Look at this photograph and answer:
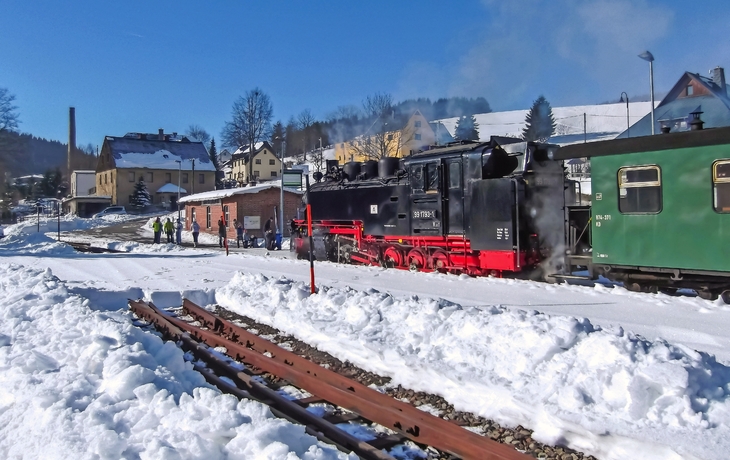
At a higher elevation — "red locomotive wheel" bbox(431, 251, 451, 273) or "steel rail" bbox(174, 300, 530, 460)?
"red locomotive wheel" bbox(431, 251, 451, 273)

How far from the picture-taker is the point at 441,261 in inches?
556

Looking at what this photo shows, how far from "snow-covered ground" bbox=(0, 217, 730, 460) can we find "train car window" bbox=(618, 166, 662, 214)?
1592 millimetres

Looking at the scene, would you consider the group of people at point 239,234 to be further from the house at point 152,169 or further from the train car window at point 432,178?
the house at point 152,169

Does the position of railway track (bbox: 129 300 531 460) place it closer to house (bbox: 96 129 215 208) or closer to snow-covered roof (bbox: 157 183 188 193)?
house (bbox: 96 129 215 208)

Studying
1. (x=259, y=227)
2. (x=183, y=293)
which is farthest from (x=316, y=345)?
(x=259, y=227)

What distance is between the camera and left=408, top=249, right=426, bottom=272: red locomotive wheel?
14648 millimetres

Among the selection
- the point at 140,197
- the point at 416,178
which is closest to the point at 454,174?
the point at 416,178

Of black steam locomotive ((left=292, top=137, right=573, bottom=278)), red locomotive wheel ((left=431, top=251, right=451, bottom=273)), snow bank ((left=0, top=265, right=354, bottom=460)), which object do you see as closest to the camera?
snow bank ((left=0, top=265, right=354, bottom=460))

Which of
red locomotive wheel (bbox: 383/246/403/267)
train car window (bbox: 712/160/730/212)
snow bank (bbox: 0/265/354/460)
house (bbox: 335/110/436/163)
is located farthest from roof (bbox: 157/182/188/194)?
train car window (bbox: 712/160/730/212)

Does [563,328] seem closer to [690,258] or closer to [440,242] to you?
[690,258]

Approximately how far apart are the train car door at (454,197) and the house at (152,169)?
59.3 metres

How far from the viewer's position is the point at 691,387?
4.41 m

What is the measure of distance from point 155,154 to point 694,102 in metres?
60.6

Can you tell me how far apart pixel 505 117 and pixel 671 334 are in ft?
275
